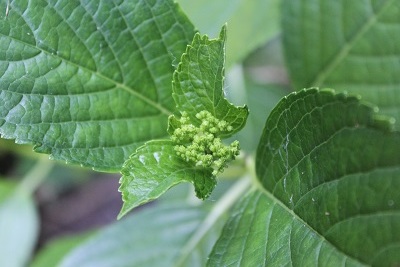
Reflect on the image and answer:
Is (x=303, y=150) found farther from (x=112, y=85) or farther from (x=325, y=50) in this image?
(x=325, y=50)

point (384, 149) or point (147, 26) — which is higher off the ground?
point (147, 26)

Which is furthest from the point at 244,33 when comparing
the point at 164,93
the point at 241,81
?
the point at 164,93

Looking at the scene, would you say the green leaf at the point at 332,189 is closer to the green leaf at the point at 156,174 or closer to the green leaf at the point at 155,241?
the green leaf at the point at 156,174

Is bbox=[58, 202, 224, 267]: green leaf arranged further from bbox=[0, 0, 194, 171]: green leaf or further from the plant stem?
bbox=[0, 0, 194, 171]: green leaf

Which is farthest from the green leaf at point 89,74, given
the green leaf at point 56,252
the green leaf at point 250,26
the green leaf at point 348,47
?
the green leaf at point 56,252

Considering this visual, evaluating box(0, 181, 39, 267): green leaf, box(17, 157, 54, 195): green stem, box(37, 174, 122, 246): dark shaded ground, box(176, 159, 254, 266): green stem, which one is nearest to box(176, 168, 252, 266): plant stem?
box(176, 159, 254, 266): green stem

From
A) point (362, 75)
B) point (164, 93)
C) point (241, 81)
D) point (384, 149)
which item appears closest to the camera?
point (384, 149)

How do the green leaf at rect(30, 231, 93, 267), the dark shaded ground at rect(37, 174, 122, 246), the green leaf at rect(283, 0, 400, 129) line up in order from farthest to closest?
the dark shaded ground at rect(37, 174, 122, 246) → the green leaf at rect(30, 231, 93, 267) → the green leaf at rect(283, 0, 400, 129)

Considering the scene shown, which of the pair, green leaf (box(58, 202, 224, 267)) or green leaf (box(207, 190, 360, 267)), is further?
green leaf (box(58, 202, 224, 267))
